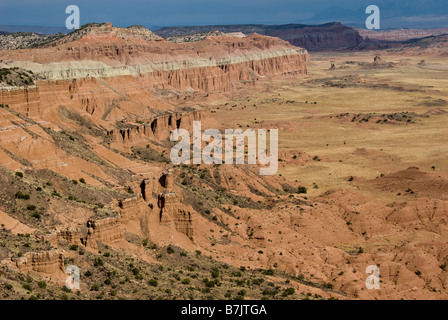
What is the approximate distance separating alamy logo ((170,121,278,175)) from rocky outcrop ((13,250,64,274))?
4385 centimetres

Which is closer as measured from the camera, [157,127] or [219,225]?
[219,225]

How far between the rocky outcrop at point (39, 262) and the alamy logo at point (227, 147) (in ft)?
144

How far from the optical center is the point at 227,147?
3300 inches

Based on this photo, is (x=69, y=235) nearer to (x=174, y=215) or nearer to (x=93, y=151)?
(x=174, y=215)

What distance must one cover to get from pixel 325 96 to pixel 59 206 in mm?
141203

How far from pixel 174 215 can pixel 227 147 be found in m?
44.9

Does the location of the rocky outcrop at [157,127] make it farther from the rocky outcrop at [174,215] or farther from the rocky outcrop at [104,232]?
the rocky outcrop at [104,232]

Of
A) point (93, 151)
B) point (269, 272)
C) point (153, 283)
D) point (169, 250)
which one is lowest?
point (269, 272)

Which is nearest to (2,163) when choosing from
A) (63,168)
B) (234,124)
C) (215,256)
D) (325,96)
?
(63,168)

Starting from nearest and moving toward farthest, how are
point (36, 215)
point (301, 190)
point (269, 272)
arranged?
point (36, 215), point (269, 272), point (301, 190)

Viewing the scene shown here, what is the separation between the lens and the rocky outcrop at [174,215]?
39.1m

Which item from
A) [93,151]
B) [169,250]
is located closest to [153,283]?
[169,250]

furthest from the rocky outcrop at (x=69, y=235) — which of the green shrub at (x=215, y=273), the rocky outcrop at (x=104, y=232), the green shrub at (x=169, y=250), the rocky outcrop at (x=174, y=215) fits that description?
the rocky outcrop at (x=174, y=215)

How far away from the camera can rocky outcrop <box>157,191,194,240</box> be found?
39094 mm
